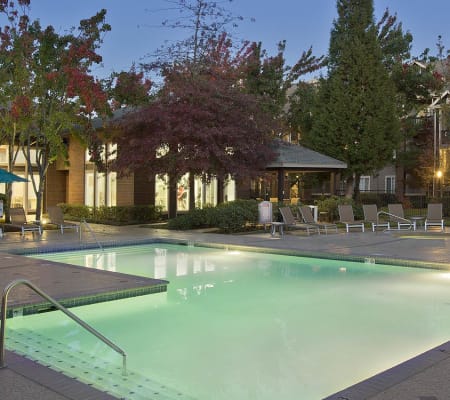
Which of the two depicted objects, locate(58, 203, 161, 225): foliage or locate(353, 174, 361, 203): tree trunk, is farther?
locate(353, 174, 361, 203): tree trunk

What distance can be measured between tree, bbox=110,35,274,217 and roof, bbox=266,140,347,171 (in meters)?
1.75

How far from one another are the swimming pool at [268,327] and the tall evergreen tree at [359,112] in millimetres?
15792

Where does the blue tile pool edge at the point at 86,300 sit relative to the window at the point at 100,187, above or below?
below

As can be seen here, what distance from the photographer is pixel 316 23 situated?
115 feet

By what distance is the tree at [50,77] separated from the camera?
54.1ft

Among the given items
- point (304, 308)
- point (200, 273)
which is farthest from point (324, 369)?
point (200, 273)

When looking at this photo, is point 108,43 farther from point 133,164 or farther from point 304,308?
point 304,308

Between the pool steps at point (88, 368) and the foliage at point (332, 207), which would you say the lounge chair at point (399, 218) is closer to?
the foliage at point (332, 207)

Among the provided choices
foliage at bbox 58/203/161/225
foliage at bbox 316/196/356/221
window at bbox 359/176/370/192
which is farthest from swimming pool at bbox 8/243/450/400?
window at bbox 359/176/370/192

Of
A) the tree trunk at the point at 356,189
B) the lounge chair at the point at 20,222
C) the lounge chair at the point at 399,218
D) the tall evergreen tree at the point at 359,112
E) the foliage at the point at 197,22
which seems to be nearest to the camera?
the lounge chair at the point at 20,222

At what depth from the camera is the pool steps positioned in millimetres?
4773

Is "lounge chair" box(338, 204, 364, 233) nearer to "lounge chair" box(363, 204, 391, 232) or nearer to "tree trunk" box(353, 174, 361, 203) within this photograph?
"lounge chair" box(363, 204, 391, 232)

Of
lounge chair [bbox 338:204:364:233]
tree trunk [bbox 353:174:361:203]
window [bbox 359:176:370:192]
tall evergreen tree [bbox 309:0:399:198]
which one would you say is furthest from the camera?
window [bbox 359:176:370:192]

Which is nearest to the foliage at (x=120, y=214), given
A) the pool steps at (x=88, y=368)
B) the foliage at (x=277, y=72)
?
the foliage at (x=277, y=72)
